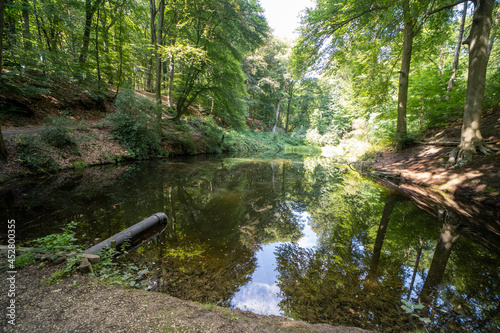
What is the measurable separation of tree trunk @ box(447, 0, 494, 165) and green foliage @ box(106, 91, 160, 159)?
45.7 feet

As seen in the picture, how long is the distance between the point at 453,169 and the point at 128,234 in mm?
9672

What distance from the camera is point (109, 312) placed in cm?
167

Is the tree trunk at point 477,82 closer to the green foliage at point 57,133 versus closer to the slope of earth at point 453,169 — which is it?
the slope of earth at point 453,169

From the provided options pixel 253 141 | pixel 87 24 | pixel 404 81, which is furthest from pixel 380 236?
pixel 253 141

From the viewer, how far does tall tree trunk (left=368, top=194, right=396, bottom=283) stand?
2.87 metres

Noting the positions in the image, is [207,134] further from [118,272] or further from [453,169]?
[118,272]

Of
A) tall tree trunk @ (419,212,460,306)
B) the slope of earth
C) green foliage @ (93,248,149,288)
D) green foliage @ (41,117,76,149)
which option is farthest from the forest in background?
green foliage @ (93,248,149,288)

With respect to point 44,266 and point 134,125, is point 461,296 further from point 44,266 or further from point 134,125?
point 134,125

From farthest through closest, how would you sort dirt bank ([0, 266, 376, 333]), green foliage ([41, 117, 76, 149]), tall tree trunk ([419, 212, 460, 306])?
green foliage ([41, 117, 76, 149]), tall tree trunk ([419, 212, 460, 306]), dirt bank ([0, 266, 376, 333])

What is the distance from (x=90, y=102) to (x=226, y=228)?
43.7 feet

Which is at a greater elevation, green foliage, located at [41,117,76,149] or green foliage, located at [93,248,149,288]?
green foliage, located at [41,117,76,149]

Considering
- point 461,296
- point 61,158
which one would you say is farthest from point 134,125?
point 461,296

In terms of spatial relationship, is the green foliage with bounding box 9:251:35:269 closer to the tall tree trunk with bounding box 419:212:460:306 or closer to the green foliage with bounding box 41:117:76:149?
the tall tree trunk with bounding box 419:212:460:306

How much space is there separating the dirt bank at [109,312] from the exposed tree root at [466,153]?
314 inches
